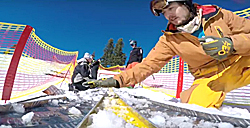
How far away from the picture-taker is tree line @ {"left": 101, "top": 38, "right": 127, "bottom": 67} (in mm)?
36406

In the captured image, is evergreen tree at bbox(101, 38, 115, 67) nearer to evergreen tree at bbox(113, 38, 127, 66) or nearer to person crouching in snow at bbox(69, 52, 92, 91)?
evergreen tree at bbox(113, 38, 127, 66)

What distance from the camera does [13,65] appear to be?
298 centimetres

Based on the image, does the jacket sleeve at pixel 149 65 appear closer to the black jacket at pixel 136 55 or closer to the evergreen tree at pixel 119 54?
the black jacket at pixel 136 55

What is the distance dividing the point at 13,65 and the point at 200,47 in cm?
294

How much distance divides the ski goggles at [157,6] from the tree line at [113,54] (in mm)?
34316

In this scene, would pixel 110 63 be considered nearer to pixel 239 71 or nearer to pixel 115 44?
pixel 115 44

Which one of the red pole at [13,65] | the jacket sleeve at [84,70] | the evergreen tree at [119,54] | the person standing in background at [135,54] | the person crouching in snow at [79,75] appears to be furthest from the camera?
the evergreen tree at [119,54]

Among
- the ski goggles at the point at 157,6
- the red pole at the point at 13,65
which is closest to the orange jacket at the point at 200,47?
the ski goggles at the point at 157,6

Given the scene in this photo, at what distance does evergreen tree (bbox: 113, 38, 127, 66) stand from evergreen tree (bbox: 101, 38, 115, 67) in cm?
Answer: 92

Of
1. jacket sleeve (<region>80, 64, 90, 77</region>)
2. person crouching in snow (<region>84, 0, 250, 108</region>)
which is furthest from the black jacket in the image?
person crouching in snow (<region>84, 0, 250, 108</region>)

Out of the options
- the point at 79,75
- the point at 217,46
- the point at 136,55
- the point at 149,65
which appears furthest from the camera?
the point at 136,55

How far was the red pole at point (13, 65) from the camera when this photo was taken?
2887 millimetres

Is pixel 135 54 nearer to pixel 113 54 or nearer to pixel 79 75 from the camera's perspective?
pixel 79 75

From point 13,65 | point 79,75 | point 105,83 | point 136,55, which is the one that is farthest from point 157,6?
point 136,55
